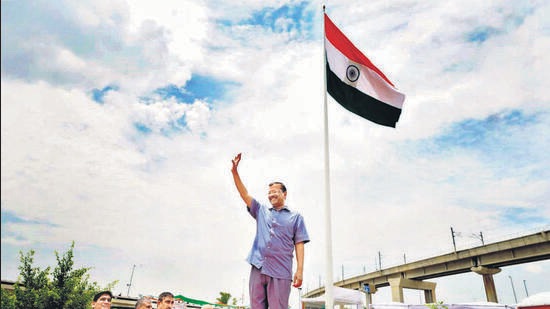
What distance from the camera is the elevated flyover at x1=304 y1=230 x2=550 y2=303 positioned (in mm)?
28513

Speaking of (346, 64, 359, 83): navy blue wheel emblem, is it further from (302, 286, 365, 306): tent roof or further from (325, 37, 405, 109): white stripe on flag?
(302, 286, 365, 306): tent roof

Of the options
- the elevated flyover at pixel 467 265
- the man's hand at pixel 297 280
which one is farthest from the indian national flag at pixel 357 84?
the elevated flyover at pixel 467 265

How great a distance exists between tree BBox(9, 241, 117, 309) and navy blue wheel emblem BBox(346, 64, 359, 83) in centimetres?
1478

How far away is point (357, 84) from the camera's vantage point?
6.35 meters

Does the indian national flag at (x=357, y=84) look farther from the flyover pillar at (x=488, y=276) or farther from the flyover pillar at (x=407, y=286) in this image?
the flyover pillar at (x=407, y=286)

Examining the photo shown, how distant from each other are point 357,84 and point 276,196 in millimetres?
3223

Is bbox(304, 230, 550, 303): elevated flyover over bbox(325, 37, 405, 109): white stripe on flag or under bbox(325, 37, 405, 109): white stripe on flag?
over


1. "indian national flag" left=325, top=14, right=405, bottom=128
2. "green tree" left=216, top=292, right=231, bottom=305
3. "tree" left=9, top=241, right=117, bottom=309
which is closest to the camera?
"indian national flag" left=325, top=14, right=405, bottom=128

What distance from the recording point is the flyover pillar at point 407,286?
42.8 metres

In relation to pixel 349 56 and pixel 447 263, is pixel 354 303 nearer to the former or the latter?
pixel 349 56

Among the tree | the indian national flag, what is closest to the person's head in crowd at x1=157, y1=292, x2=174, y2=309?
the indian national flag

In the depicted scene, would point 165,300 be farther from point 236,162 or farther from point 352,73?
point 352,73

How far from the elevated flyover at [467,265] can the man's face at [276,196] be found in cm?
3173

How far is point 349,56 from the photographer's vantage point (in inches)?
254
